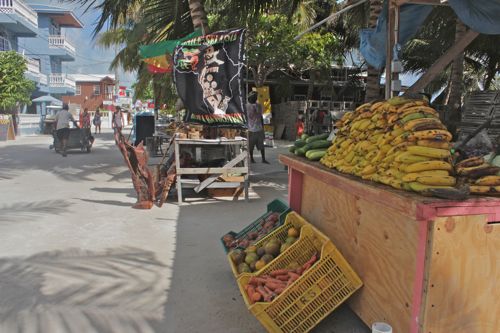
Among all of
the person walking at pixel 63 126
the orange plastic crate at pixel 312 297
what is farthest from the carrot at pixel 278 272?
the person walking at pixel 63 126

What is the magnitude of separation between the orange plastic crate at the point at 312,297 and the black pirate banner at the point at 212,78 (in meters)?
4.58

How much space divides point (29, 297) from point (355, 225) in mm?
2793

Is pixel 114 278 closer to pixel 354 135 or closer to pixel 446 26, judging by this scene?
pixel 354 135

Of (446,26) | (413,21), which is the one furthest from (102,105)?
(413,21)

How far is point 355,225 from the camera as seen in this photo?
127 inches

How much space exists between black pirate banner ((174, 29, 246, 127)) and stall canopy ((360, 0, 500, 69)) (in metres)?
2.09

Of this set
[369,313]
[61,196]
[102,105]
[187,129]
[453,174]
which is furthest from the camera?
[102,105]

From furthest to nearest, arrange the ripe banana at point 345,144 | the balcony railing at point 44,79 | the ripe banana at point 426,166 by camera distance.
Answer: the balcony railing at point 44,79 → the ripe banana at point 345,144 → the ripe banana at point 426,166

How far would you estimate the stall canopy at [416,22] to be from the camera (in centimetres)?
508

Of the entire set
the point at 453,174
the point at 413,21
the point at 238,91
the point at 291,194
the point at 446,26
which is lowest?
the point at 291,194

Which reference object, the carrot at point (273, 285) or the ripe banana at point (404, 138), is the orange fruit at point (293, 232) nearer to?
the carrot at point (273, 285)

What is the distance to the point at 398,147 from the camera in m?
2.84

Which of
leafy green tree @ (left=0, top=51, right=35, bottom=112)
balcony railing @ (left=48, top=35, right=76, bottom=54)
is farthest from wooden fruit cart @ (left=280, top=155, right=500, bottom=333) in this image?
balcony railing @ (left=48, top=35, right=76, bottom=54)

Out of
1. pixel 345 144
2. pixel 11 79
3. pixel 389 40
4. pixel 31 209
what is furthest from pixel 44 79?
pixel 345 144
